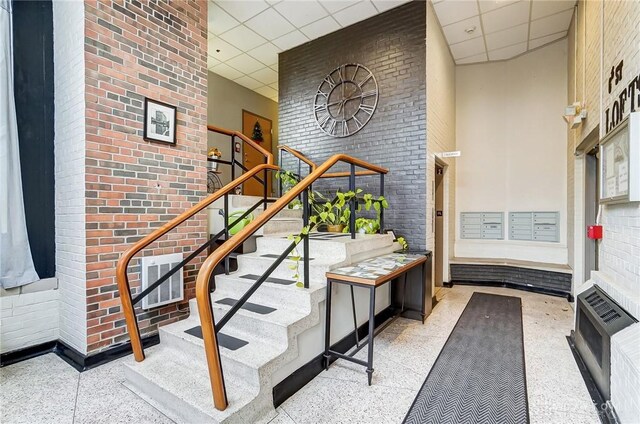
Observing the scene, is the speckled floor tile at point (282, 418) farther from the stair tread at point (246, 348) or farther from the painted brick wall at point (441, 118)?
the painted brick wall at point (441, 118)

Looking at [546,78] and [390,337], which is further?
[546,78]

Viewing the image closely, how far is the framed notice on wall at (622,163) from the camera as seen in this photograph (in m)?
1.95

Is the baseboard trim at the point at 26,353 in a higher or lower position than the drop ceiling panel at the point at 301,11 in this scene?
lower

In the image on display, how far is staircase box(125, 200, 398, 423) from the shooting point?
6.02ft

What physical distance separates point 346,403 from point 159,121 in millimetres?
2888

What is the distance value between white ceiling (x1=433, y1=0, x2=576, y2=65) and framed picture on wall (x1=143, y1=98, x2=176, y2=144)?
12.3 ft

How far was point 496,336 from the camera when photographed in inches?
125

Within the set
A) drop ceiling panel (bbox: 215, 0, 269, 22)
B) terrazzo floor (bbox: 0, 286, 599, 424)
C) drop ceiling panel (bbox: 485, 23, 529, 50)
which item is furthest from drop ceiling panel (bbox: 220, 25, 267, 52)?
terrazzo floor (bbox: 0, 286, 599, 424)

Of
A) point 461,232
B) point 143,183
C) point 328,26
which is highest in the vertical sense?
point 328,26

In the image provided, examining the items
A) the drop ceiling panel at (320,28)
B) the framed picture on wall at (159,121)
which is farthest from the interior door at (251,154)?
the framed picture on wall at (159,121)

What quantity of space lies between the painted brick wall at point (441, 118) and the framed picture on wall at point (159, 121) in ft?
10.2

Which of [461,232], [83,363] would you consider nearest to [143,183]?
[83,363]

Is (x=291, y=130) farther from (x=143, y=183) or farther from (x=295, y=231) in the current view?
(x=143, y=183)

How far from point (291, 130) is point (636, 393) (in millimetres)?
4915
